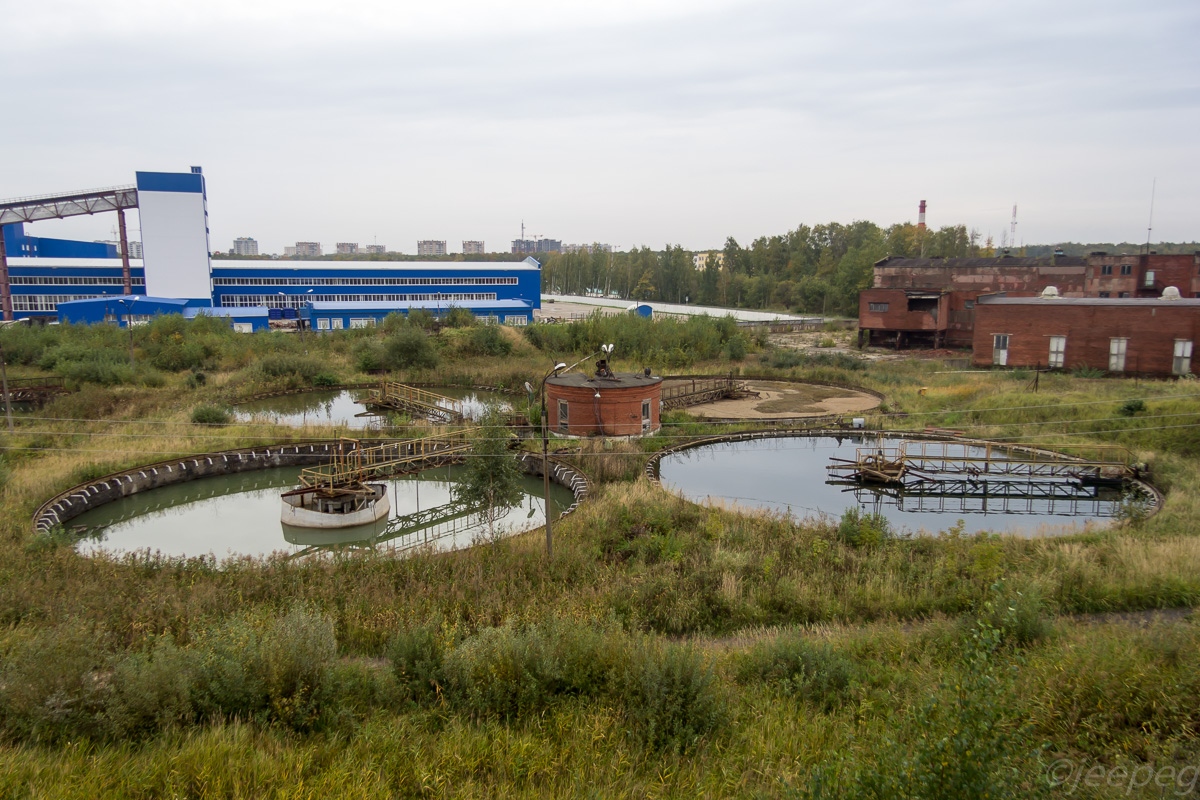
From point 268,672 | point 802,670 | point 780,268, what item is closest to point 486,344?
point 268,672

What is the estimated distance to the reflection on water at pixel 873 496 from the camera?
53.2 ft

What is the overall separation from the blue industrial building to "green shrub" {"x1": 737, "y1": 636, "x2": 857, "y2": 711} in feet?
142

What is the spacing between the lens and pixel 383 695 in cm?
695

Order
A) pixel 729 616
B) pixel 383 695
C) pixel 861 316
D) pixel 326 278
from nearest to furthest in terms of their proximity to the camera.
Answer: pixel 383 695, pixel 729 616, pixel 861 316, pixel 326 278

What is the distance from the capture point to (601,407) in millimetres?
21391

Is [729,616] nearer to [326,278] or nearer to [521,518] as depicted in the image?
[521,518]

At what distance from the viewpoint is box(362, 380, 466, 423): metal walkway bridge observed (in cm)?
2586

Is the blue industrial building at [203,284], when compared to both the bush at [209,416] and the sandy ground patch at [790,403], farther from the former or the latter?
the bush at [209,416]

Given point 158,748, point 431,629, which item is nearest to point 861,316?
point 431,629

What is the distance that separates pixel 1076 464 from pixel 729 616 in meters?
13.1

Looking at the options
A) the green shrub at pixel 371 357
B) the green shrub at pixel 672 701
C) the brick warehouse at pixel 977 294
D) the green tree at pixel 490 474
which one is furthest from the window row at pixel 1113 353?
the green shrub at pixel 672 701

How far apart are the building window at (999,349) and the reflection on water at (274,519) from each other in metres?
25.3

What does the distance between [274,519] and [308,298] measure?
45.4 m

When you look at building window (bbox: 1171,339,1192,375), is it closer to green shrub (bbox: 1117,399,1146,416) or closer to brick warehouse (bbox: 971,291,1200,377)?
brick warehouse (bbox: 971,291,1200,377)
